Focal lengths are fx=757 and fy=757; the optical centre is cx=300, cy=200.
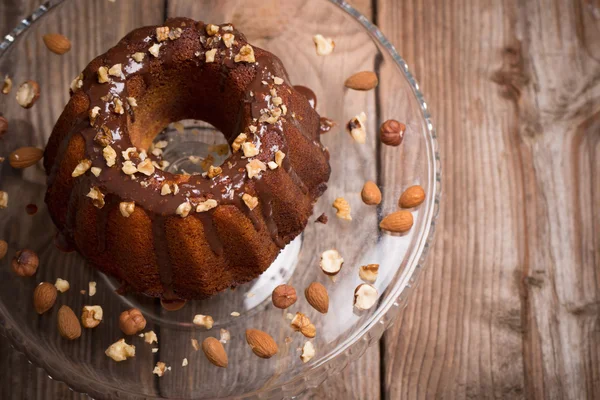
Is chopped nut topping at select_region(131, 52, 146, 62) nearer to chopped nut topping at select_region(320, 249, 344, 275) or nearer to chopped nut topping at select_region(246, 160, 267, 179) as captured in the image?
chopped nut topping at select_region(246, 160, 267, 179)

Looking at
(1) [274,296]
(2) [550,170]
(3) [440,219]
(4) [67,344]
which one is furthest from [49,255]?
(2) [550,170]

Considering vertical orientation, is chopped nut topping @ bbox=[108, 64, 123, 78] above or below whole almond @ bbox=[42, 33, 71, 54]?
below

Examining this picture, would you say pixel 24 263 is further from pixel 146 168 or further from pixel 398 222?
pixel 398 222

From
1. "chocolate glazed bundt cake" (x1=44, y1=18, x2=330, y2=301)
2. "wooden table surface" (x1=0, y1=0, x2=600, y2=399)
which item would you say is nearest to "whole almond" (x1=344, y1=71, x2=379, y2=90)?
"chocolate glazed bundt cake" (x1=44, y1=18, x2=330, y2=301)

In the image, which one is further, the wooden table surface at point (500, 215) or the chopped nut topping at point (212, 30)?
the wooden table surface at point (500, 215)

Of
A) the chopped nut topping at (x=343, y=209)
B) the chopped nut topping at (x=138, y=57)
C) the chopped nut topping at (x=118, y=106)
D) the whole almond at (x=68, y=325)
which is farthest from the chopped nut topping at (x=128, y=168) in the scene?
the chopped nut topping at (x=343, y=209)

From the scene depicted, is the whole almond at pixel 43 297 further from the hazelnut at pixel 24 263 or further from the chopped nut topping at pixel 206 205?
the chopped nut topping at pixel 206 205

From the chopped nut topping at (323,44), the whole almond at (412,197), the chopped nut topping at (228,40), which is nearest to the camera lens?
the chopped nut topping at (228,40)

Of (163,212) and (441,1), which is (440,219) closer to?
(441,1)
